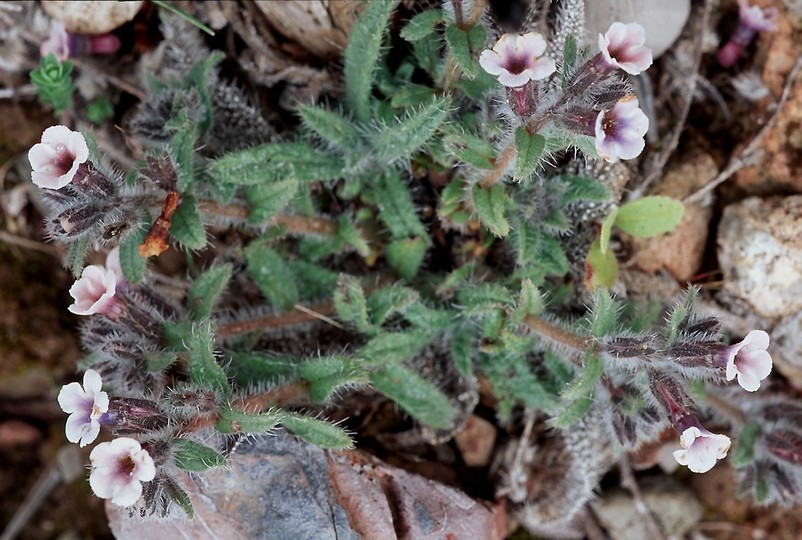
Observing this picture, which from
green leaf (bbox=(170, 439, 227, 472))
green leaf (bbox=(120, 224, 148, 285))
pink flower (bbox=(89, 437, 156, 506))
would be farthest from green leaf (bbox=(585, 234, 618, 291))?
pink flower (bbox=(89, 437, 156, 506))

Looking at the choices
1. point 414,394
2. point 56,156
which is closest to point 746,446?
point 414,394

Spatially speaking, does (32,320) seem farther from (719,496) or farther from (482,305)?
(719,496)

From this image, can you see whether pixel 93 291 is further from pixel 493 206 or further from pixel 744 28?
pixel 744 28

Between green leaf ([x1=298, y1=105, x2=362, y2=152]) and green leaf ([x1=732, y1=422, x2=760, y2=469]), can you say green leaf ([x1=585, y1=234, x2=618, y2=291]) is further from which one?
green leaf ([x1=298, y1=105, x2=362, y2=152])

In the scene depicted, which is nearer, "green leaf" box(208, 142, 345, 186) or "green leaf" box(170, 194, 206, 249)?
"green leaf" box(170, 194, 206, 249)

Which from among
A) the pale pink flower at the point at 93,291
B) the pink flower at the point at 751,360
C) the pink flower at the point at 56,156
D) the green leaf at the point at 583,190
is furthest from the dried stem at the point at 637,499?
the pink flower at the point at 56,156

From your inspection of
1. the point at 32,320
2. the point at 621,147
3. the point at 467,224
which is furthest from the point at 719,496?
the point at 32,320
